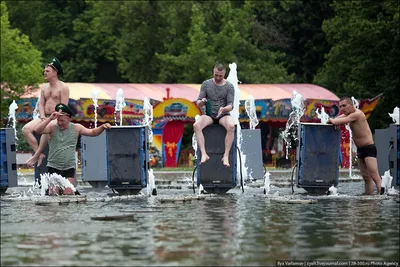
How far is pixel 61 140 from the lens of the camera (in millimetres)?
18875

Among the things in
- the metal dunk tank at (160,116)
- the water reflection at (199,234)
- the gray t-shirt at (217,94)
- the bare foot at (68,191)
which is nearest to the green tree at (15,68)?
the metal dunk tank at (160,116)

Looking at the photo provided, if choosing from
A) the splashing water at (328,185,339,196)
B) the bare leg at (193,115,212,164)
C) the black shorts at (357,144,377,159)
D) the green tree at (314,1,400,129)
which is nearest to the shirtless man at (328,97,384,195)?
the black shorts at (357,144,377,159)

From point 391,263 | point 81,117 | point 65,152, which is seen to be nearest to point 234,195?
point 65,152

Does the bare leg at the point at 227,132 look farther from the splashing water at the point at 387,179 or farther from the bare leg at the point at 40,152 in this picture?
the bare leg at the point at 40,152

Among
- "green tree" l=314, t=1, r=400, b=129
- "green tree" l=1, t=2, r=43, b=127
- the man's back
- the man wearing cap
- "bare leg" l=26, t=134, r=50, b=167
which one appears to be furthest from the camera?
"green tree" l=314, t=1, r=400, b=129

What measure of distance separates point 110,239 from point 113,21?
60.0 meters

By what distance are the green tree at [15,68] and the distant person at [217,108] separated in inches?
1338

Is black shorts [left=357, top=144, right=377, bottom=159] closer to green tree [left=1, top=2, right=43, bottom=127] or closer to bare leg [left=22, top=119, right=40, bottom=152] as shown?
bare leg [left=22, top=119, right=40, bottom=152]

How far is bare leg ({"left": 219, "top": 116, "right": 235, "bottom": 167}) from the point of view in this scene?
65.9 feet

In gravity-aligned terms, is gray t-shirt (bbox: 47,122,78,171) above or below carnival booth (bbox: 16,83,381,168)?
below

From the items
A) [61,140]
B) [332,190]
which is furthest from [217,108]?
[61,140]

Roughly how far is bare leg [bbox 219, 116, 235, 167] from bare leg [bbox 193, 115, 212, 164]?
Result: 0.23 m

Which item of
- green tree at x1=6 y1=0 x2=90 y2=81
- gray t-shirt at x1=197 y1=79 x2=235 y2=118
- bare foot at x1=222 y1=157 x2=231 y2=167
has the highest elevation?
green tree at x1=6 y1=0 x2=90 y2=81

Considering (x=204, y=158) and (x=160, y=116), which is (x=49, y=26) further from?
(x=204, y=158)
